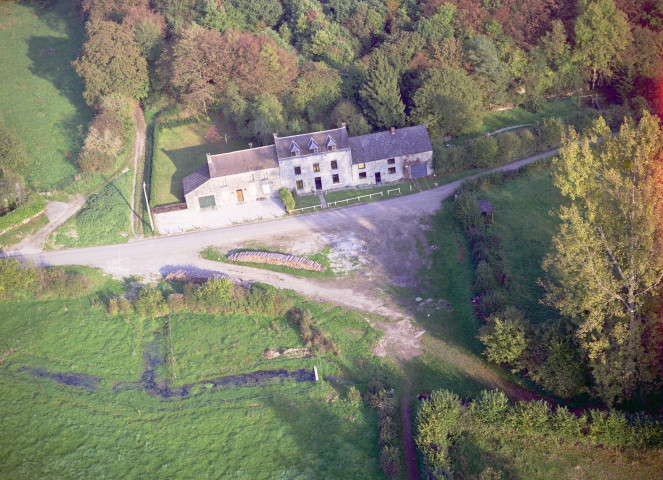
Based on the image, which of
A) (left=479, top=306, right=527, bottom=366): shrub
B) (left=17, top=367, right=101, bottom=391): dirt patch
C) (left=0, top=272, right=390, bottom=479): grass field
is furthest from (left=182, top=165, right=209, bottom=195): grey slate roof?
(left=479, top=306, right=527, bottom=366): shrub

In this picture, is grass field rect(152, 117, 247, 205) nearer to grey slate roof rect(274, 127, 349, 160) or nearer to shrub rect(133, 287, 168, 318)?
grey slate roof rect(274, 127, 349, 160)

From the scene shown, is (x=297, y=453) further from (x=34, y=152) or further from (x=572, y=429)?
(x=34, y=152)

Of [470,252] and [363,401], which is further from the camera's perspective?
[470,252]

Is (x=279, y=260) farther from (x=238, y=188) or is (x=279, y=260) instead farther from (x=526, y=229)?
(x=526, y=229)

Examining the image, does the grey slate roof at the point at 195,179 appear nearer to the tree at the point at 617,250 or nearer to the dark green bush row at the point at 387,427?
the dark green bush row at the point at 387,427

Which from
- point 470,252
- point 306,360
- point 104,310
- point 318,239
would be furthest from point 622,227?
point 104,310

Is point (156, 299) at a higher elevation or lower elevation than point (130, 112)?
lower

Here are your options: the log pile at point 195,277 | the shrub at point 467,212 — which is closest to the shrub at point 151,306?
the log pile at point 195,277

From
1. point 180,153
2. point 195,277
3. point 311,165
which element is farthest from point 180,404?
point 180,153
